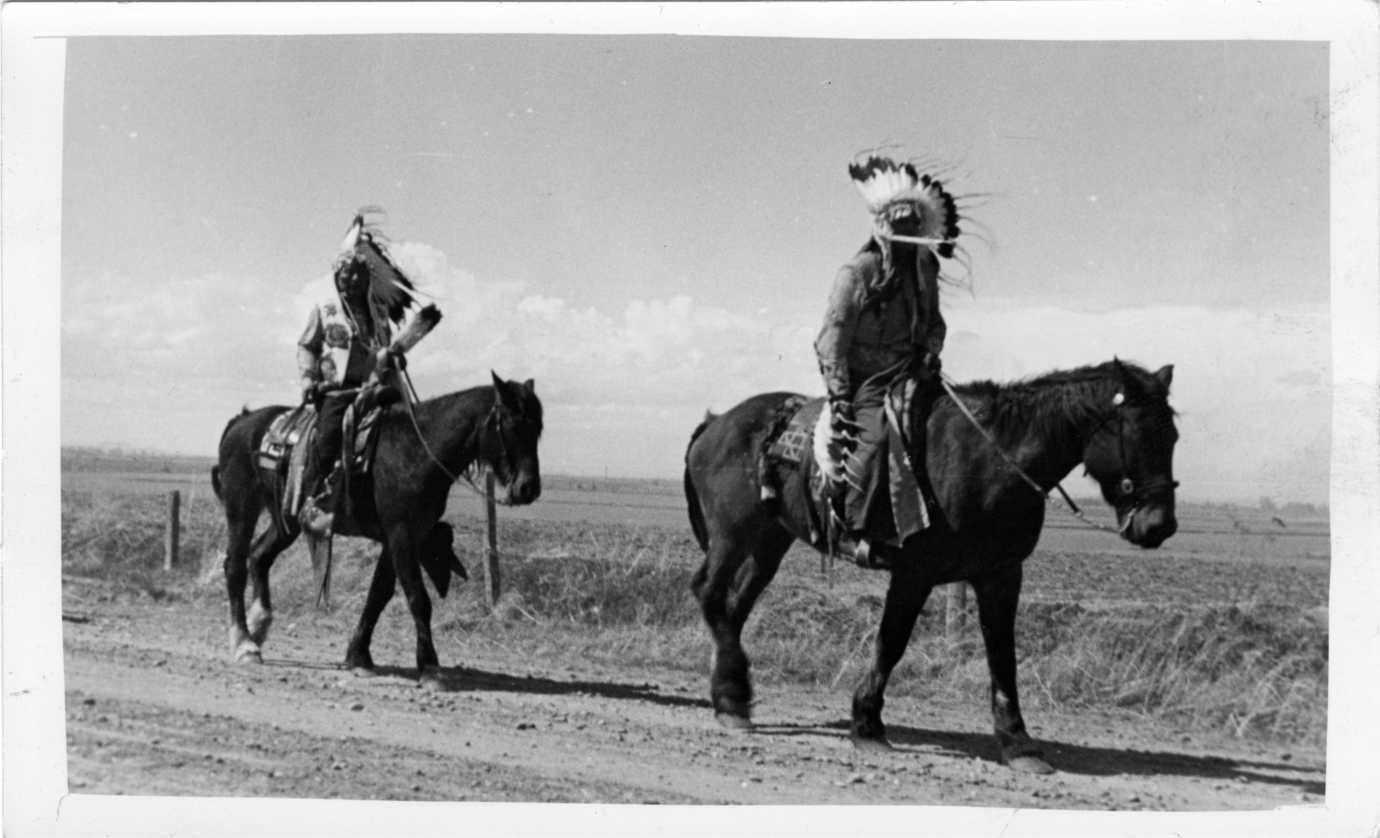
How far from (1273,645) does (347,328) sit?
16.7 feet

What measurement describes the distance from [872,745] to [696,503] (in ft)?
5.16

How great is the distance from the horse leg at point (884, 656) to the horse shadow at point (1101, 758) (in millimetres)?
152

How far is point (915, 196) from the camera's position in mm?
6676

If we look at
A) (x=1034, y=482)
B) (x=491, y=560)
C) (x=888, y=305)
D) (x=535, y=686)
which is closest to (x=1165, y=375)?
(x=1034, y=482)

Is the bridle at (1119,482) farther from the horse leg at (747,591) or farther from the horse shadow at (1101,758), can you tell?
the horse leg at (747,591)

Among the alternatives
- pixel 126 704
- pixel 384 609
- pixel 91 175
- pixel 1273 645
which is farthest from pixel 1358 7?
pixel 126 704

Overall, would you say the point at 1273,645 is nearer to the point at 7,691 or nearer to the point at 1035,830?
the point at 1035,830

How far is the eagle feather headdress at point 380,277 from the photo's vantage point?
23.8ft

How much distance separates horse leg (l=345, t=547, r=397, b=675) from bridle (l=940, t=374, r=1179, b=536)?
331 cm

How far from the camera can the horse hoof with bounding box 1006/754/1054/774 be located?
6.35 metres

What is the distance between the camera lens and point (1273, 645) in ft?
22.5

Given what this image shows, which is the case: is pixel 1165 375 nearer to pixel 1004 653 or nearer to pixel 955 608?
pixel 1004 653

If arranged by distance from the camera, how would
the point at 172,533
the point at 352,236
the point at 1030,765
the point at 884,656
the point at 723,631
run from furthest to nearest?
the point at 172,533 < the point at 352,236 < the point at 723,631 < the point at 884,656 < the point at 1030,765

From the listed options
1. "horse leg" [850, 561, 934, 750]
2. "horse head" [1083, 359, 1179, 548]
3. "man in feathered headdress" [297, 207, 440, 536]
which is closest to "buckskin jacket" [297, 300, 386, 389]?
"man in feathered headdress" [297, 207, 440, 536]
